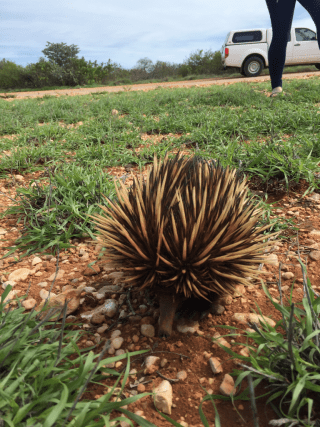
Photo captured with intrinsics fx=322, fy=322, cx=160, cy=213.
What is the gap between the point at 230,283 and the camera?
1577mm

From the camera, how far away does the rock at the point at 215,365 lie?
1.39 meters

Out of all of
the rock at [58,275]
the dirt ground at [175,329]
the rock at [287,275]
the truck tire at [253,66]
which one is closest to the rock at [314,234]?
the dirt ground at [175,329]

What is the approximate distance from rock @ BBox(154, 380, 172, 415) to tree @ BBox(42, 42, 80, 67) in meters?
28.9

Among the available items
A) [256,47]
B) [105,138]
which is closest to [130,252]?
[105,138]

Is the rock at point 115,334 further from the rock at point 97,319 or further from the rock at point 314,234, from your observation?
the rock at point 314,234

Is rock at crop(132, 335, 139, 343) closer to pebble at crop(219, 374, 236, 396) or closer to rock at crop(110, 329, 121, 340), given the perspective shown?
rock at crop(110, 329, 121, 340)

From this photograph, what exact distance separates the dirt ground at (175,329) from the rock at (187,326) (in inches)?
0.7

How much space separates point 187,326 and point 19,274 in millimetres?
1214

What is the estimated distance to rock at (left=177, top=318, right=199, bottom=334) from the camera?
165 cm

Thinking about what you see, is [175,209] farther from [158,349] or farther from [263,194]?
[263,194]

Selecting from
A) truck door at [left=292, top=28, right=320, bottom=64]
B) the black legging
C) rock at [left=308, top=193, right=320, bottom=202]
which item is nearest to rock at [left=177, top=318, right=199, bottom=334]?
rock at [left=308, top=193, right=320, bottom=202]

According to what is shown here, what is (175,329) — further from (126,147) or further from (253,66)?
(253,66)

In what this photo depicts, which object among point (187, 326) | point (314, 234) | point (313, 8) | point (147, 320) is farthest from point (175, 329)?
point (313, 8)

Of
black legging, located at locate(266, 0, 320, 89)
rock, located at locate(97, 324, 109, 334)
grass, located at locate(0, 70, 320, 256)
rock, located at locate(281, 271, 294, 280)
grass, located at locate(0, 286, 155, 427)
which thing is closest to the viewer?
grass, located at locate(0, 286, 155, 427)
